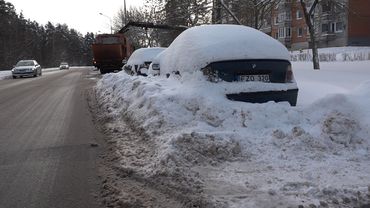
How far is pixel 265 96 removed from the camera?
24.5 ft

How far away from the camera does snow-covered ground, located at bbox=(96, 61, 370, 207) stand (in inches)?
173

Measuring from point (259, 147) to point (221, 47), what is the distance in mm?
2434

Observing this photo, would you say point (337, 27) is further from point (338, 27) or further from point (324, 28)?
point (324, 28)

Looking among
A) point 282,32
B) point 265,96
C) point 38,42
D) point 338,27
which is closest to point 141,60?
point 265,96

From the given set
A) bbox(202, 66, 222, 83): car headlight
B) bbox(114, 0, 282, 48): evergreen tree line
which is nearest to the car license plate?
bbox(202, 66, 222, 83): car headlight

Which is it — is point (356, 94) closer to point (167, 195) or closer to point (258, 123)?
point (258, 123)

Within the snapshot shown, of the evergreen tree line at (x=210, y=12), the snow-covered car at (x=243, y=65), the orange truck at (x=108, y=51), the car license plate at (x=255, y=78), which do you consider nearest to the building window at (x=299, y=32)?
the evergreen tree line at (x=210, y=12)

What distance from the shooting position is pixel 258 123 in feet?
21.2

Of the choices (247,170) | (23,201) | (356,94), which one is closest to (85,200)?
(23,201)

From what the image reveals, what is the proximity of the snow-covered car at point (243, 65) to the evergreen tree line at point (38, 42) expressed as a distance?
77240 mm

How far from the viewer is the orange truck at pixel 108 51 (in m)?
36.5

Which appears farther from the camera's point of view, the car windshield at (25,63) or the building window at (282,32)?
the building window at (282,32)

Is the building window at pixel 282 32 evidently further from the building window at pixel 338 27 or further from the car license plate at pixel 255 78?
the car license plate at pixel 255 78

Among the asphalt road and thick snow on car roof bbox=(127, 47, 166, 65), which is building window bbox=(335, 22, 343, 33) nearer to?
thick snow on car roof bbox=(127, 47, 166, 65)
